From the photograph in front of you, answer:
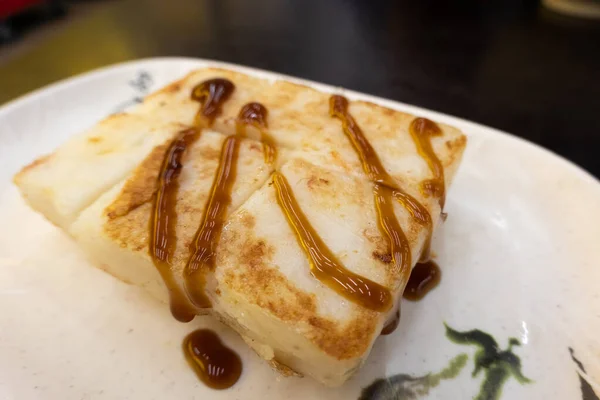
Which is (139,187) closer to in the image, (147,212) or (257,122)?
(147,212)

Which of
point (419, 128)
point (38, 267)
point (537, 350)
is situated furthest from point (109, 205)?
point (537, 350)

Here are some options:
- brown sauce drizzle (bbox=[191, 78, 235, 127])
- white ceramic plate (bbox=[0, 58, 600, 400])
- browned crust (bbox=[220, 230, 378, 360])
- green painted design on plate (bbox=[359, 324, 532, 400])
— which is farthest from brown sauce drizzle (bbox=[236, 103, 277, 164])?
green painted design on plate (bbox=[359, 324, 532, 400])

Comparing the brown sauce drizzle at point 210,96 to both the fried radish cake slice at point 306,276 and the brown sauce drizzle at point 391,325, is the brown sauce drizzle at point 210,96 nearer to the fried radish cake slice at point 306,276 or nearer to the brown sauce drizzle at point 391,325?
the fried radish cake slice at point 306,276

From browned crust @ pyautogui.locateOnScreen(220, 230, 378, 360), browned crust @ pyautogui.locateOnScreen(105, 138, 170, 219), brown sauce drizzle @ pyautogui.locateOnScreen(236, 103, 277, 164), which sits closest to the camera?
browned crust @ pyautogui.locateOnScreen(220, 230, 378, 360)

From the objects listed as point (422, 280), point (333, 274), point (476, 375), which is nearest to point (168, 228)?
point (333, 274)

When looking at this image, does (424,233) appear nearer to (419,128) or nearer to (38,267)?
(419,128)

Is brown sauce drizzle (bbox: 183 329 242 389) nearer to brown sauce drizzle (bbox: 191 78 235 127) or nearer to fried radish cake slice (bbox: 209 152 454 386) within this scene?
fried radish cake slice (bbox: 209 152 454 386)

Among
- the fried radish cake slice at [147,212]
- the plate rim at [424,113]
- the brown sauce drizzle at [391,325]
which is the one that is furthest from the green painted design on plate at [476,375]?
the plate rim at [424,113]
